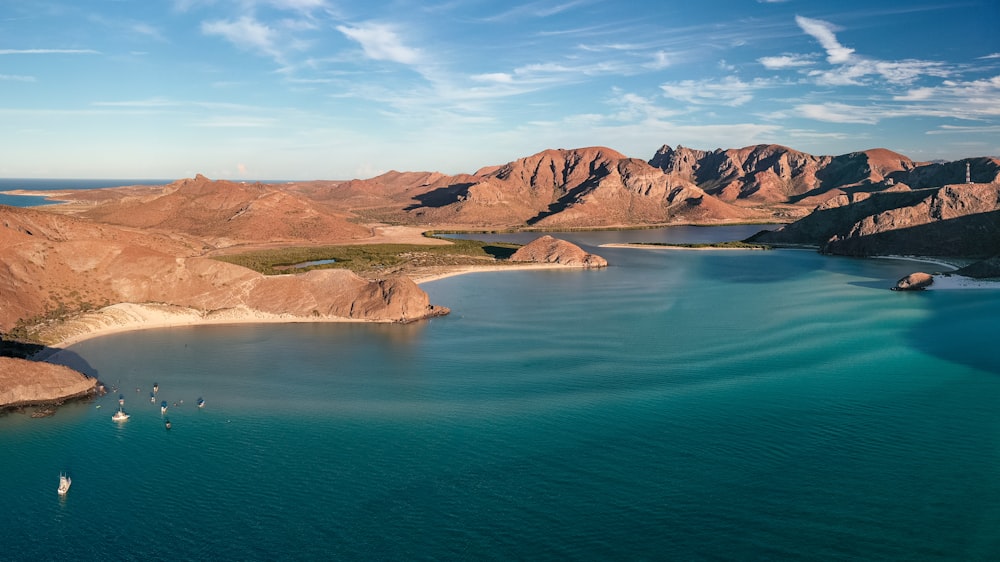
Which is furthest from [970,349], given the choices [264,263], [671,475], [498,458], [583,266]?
[264,263]

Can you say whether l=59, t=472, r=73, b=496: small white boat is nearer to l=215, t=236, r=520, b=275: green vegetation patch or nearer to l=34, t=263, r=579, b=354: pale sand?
l=34, t=263, r=579, b=354: pale sand

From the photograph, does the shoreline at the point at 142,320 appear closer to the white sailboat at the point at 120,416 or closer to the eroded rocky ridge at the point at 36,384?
the eroded rocky ridge at the point at 36,384

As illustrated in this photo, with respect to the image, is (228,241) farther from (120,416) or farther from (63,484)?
(63,484)

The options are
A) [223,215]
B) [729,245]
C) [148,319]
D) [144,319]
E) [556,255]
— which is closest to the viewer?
[144,319]

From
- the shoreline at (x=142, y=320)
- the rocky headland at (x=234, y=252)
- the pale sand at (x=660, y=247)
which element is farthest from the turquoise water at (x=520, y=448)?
the pale sand at (x=660, y=247)

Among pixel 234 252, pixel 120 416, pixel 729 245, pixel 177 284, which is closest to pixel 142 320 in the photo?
pixel 177 284

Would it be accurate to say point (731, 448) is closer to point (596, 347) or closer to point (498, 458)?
point (498, 458)
